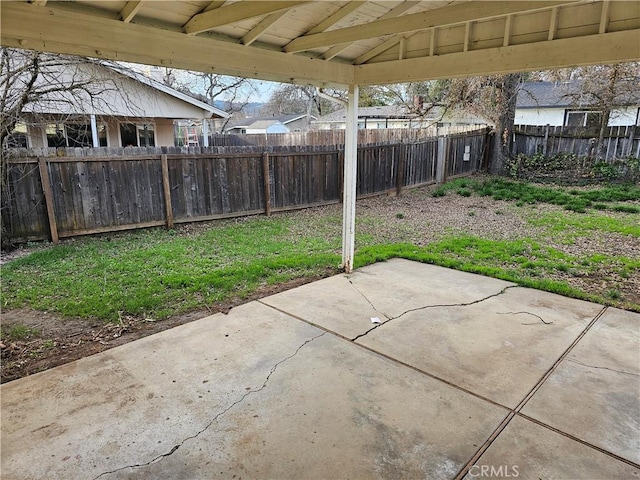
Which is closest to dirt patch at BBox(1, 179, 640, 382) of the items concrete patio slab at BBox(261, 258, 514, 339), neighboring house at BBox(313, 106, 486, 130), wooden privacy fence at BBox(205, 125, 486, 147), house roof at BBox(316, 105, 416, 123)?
concrete patio slab at BBox(261, 258, 514, 339)

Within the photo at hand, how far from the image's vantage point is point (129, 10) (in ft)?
8.80

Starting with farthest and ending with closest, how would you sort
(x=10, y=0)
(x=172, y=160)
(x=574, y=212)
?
(x=574, y=212)
(x=172, y=160)
(x=10, y=0)

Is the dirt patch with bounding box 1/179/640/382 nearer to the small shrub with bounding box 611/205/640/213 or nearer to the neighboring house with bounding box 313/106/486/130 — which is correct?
the small shrub with bounding box 611/205/640/213

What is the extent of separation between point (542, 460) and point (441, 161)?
10.9m

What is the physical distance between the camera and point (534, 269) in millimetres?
5176

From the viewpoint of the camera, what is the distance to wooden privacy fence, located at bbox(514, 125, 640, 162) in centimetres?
1114

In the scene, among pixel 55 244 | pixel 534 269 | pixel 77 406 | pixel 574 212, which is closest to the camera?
pixel 77 406

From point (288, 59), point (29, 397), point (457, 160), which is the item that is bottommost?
point (29, 397)

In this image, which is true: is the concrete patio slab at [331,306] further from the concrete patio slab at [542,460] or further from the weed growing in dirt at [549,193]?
the weed growing in dirt at [549,193]

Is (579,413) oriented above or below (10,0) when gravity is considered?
below

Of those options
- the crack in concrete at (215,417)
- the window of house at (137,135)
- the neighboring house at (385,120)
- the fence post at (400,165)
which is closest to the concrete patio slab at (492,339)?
the crack in concrete at (215,417)

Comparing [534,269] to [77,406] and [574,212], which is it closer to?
[574,212]

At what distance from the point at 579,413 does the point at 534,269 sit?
3.02 meters

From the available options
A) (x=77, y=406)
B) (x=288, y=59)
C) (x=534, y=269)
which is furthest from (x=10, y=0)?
(x=534, y=269)
